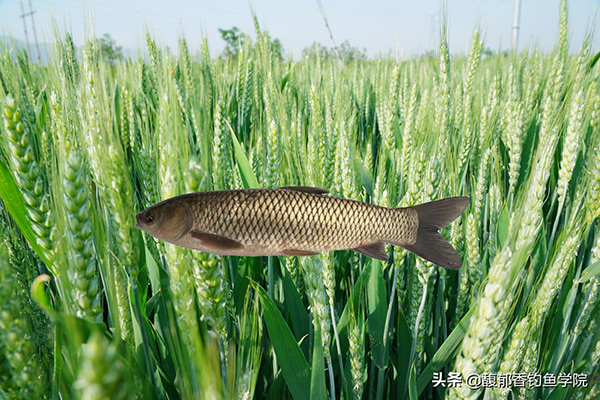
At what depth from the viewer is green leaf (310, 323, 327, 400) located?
0.63 m

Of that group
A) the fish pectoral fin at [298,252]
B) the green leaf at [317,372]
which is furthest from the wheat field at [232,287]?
the fish pectoral fin at [298,252]

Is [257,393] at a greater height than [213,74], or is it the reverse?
[213,74]

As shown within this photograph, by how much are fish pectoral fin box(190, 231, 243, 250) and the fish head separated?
2 cm

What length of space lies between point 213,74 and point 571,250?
226 centimetres

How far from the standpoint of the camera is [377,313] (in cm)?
92

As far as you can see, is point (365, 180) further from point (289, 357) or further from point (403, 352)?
point (289, 357)

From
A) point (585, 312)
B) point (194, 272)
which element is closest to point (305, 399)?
point (194, 272)

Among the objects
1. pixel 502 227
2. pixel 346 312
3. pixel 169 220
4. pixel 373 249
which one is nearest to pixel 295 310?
pixel 346 312

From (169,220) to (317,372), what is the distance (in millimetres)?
364

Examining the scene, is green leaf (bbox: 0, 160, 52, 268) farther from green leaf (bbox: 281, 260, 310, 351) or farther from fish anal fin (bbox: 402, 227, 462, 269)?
fish anal fin (bbox: 402, 227, 462, 269)

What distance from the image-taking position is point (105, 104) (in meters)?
0.76

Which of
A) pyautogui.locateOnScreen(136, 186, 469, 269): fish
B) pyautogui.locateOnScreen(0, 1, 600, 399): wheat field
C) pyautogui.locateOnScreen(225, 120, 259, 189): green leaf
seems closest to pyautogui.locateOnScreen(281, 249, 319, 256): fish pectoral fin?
pyautogui.locateOnScreen(136, 186, 469, 269): fish

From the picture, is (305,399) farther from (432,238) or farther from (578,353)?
(578,353)

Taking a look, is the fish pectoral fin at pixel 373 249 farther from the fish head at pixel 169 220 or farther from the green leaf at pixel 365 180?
the green leaf at pixel 365 180
